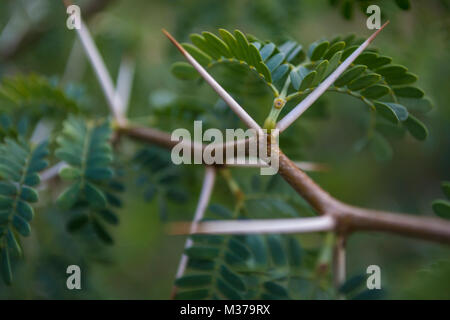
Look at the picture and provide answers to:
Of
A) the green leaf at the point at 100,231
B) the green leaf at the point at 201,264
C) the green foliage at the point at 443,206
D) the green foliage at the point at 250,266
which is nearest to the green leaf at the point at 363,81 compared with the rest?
the green foliage at the point at 443,206

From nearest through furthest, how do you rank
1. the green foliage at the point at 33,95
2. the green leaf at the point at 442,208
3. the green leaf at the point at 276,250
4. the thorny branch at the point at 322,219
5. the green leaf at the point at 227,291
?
the thorny branch at the point at 322,219
the green leaf at the point at 442,208
the green leaf at the point at 227,291
the green leaf at the point at 276,250
the green foliage at the point at 33,95

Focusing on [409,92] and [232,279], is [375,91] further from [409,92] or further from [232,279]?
[232,279]

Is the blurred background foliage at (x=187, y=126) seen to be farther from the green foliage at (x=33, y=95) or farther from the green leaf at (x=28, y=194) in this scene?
the green leaf at (x=28, y=194)

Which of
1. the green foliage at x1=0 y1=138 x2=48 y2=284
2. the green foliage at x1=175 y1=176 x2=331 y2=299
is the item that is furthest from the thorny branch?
the green foliage at x1=0 y1=138 x2=48 y2=284

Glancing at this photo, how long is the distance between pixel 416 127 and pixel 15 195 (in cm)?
82

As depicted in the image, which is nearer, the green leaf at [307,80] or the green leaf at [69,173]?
the green leaf at [307,80]

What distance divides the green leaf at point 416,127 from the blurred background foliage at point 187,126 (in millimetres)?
240

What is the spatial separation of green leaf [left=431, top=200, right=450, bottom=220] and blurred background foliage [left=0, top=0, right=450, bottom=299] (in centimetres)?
9

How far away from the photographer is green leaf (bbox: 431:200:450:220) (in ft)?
2.18

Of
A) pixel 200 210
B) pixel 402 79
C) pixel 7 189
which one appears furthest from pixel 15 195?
pixel 402 79

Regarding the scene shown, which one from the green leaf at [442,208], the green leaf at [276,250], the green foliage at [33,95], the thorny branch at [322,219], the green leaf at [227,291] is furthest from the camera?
the green foliage at [33,95]

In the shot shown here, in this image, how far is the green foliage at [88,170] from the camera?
2.55 ft
